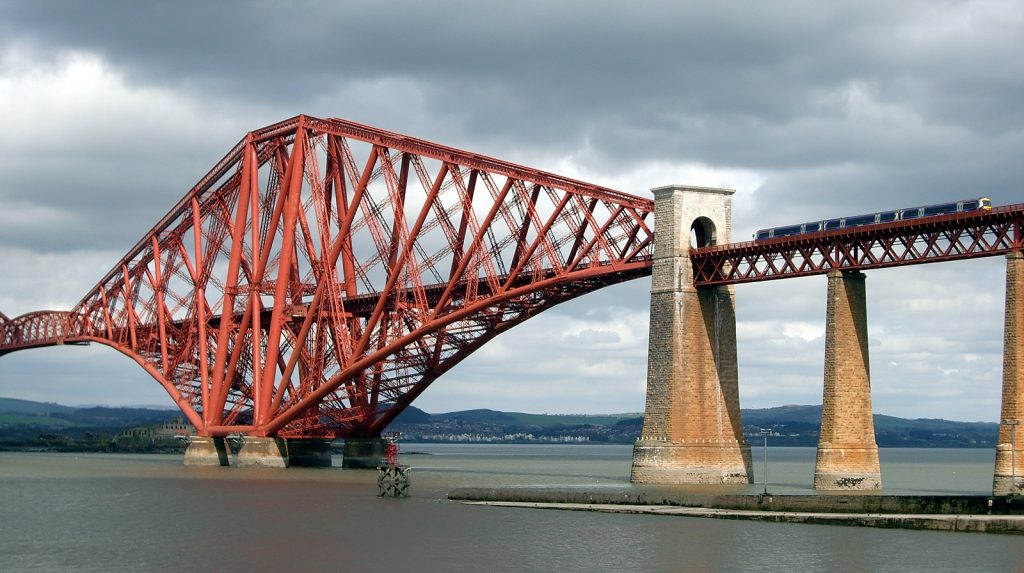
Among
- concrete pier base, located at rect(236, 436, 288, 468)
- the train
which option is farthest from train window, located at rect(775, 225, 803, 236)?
concrete pier base, located at rect(236, 436, 288, 468)

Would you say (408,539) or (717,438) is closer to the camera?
(408,539)

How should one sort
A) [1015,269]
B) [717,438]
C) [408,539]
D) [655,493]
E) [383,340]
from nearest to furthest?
1. [408,539]
2. [1015,269]
3. [655,493]
4. [717,438]
5. [383,340]

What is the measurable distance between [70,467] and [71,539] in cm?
8549

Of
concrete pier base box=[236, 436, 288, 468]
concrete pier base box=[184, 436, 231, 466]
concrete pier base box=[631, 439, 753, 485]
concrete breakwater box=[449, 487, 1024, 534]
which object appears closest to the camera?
concrete breakwater box=[449, 487, 1024, 534]

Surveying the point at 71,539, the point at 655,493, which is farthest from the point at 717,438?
the point at 71,539

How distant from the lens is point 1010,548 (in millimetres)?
51438

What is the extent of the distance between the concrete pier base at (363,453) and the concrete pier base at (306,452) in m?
2.09

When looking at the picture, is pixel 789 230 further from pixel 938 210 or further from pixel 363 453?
pixel 363 453

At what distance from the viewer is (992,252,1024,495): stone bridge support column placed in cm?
6372

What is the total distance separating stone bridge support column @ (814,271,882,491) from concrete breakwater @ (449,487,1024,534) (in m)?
7.64

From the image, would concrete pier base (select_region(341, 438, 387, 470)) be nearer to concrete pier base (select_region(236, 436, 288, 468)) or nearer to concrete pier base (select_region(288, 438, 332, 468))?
concrete pier base (select_region(288, 438, 332, 468))

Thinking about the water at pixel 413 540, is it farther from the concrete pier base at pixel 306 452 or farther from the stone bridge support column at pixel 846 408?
the concrete pier base at pixel 306 452

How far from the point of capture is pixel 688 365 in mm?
81250

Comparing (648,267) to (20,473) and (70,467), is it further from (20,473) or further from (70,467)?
(70,467)
